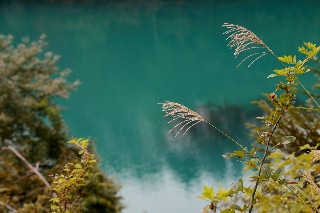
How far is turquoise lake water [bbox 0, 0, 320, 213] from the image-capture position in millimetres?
13602

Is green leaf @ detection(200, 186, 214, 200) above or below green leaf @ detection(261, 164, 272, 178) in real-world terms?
below

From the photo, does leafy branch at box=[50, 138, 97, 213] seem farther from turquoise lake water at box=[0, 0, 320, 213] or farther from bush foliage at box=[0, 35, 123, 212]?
turquoise lake water at box=[0, 0, 320, 213]

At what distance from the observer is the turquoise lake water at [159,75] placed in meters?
13.6

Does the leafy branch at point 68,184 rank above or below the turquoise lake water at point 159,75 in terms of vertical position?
below

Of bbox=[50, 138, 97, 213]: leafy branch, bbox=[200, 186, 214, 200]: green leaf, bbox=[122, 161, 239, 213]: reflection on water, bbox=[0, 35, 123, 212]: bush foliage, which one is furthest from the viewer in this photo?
bbox=[122, 161, 239, 213]: reflection on water

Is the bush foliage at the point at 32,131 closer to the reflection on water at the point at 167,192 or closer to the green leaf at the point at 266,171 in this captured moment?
the reflection on water at the point at 167,192

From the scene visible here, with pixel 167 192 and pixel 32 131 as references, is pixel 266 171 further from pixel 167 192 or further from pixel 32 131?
pixel 167 192

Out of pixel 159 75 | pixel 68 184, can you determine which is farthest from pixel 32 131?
pixel 159 75

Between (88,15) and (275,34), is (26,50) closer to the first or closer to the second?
(275,34)

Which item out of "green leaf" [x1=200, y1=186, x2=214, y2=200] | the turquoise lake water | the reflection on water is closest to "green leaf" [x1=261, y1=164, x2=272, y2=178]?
"green leaf" [x1=200, y1=186, x2=214, y2=200]

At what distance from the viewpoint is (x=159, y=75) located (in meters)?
24.1

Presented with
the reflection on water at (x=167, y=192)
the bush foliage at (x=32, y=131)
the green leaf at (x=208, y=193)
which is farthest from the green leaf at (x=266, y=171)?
the reflection on water at (x=167, y=192)

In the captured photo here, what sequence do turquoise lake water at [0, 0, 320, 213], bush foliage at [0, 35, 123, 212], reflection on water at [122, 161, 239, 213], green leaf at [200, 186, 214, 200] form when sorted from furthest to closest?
turquoise lake water at [0, 0, 320, 213]
reflection on water at [122, 161, 239, 213]
bush foliage at [0, 35, 123, 212]
green leaf at [200, 186, 214, 200]

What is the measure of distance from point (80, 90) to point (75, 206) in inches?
869
